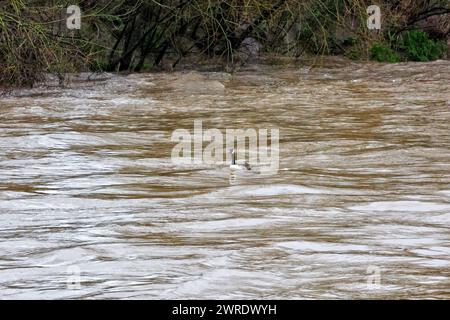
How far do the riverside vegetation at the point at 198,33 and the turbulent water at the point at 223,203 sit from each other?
1221 millimetres

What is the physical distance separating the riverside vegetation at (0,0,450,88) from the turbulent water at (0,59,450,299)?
48.1 inches

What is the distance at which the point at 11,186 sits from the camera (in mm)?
7453

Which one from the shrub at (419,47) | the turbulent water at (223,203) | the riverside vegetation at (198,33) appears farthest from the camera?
the shrub at (419,47)

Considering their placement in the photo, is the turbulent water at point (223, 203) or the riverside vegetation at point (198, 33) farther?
the riverside vegetation at point (198, 33)

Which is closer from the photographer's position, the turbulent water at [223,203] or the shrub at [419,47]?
the turbulent water at [223,203]

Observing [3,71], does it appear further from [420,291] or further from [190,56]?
[420,291]

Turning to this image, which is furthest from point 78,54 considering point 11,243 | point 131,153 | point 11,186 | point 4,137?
point 11,243

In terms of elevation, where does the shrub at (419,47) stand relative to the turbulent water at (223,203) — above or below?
above

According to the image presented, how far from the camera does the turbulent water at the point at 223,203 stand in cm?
498

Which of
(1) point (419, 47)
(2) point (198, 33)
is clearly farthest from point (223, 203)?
(1) point (419, 47)

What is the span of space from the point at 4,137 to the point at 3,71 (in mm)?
3442

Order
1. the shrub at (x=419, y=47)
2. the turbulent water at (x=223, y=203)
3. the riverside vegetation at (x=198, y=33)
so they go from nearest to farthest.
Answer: the turbulent water at (x=223, y=203) → the riverside vegetation at (x=198, y=33) → the shrub at (x=419, y=47)

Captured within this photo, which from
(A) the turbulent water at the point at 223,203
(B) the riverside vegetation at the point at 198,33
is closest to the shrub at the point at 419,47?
(B) the riverside vegetation at the point at 198,33

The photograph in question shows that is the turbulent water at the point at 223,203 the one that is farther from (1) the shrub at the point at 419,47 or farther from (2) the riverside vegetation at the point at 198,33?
(1) the shrub at the point at 419,47
